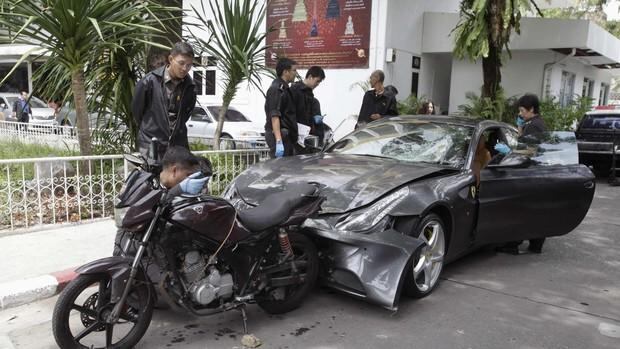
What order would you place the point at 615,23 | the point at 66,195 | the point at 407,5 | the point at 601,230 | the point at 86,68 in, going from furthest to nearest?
1. the point at 615,23
2. the point at 407,5
3. the point at 601,230
4. the point at 86,68
5. the point at 66,195

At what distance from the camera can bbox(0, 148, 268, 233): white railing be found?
5.39m

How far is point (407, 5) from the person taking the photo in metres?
14.3

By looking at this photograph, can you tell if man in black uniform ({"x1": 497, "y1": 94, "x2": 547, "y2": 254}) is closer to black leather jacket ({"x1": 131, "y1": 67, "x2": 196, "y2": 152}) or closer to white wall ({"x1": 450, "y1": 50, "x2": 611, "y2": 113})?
black leather jacket ({"x1": 131, "y1": 67, "x2": 196, "y2": 152})

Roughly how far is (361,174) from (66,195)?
3.35 meters

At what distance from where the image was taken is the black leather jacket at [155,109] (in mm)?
4609

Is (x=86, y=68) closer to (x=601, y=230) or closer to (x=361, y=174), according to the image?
(x=361, y=174)

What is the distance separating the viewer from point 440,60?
16562mm

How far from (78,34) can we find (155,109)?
61.3 inches

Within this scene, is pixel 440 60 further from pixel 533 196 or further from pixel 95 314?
pixel 95 314

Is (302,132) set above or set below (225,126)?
above

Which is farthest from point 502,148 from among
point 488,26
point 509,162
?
point 488,26

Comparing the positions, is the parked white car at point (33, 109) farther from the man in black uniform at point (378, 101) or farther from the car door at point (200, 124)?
the man in black uniform at point (378, 101)

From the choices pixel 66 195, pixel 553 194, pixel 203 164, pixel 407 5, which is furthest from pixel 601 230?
pixel 407 5

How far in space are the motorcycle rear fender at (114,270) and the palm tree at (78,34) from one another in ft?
8.89
